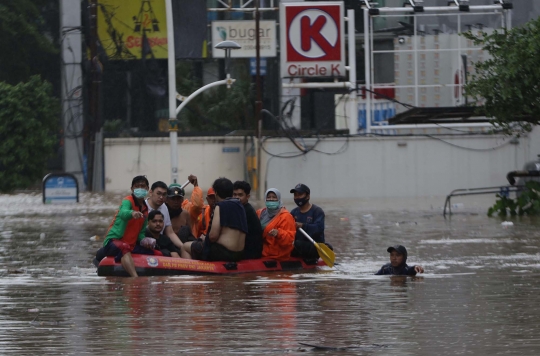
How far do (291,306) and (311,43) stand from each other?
22.1 metres

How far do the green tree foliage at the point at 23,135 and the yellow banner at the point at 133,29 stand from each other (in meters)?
3.65

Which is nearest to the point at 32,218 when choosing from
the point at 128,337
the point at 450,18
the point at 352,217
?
the point at 352,217

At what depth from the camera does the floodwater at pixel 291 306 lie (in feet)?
26.3

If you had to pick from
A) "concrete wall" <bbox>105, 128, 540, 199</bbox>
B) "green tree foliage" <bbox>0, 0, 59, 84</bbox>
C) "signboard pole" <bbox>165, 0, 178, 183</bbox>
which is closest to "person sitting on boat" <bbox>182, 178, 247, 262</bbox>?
"signboard pole" <bbox>165, 0, 178, 183</bbox>

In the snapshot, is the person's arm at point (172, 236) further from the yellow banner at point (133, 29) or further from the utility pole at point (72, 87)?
the yellow banner at point (133, 29)

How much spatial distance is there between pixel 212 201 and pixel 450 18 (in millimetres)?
26531

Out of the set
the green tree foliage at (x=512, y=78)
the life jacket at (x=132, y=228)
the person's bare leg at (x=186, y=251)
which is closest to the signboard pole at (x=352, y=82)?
the green tree foliage at (x=512, y=78)

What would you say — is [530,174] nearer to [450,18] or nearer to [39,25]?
[450,18]

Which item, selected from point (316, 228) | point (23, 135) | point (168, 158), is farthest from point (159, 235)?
point (23, 135)

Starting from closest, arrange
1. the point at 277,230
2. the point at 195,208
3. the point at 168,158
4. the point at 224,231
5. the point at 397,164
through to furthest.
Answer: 1. the point at 224,231
2. the point at 277,230
3. the point at 195,208
4. the point at 397,164
5. the point at 168,158

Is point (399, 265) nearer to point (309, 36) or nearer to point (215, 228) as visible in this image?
point (215, 228)

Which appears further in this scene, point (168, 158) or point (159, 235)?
point (168, 158)

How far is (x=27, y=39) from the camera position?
43.5 m

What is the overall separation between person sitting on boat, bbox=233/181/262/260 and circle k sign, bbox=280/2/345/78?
60.5ft
